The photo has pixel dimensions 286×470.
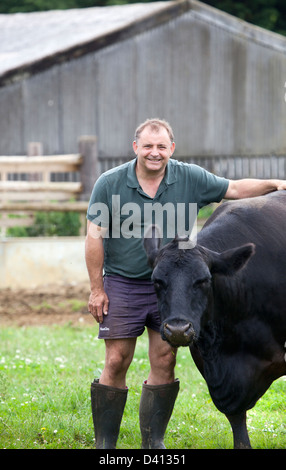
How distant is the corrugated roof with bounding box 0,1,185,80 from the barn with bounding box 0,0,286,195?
69mm

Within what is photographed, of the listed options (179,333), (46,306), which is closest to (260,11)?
(46,306)

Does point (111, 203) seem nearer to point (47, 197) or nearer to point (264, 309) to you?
point (264, 309)

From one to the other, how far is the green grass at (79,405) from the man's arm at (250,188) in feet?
5.34

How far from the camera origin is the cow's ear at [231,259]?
4168mm

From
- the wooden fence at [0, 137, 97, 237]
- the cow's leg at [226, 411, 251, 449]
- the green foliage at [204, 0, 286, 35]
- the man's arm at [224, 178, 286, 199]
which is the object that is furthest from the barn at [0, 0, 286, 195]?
the cow's leg at [226, 411, 251, 449]

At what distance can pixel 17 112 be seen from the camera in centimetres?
1900

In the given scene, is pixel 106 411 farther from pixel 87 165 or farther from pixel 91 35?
pixel 91 35

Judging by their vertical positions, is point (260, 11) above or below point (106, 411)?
above

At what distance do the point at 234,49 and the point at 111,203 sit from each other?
53.1 feet

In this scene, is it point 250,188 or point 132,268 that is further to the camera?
point 250,188

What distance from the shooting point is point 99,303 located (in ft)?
15.6

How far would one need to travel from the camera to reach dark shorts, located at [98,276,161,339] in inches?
187

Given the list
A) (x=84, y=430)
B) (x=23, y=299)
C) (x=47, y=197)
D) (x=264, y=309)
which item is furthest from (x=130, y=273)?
(x=47, y=197)

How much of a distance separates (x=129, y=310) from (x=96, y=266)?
0.35 meters
